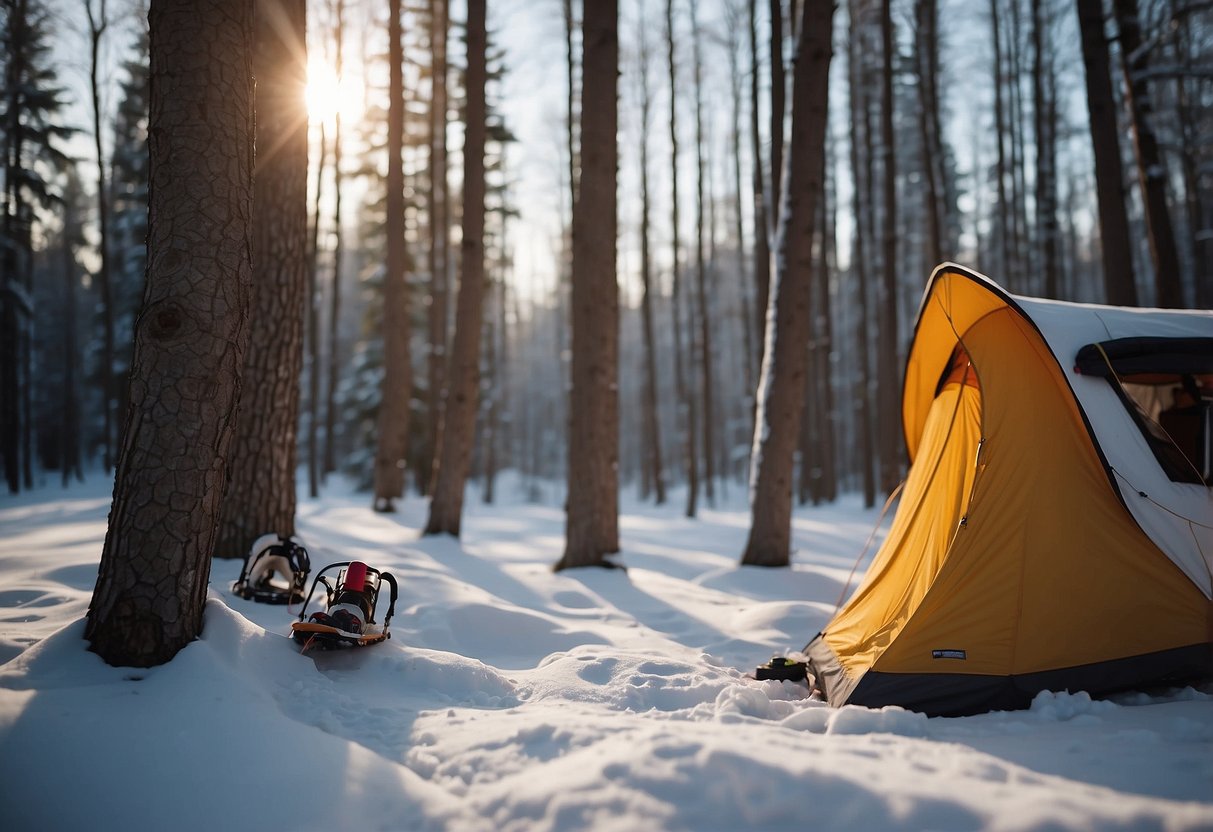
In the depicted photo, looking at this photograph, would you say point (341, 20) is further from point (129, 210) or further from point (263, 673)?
point (263, 673)

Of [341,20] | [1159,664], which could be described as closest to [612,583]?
[1159,664]

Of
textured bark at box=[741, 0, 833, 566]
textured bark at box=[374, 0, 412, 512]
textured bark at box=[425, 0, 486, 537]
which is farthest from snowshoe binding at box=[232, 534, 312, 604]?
textured bark at box=[374, 0, 412, 512]

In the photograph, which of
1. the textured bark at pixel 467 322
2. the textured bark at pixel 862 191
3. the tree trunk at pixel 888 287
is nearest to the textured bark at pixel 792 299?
the textured bark at pixel 467 322

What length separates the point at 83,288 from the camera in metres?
36.8

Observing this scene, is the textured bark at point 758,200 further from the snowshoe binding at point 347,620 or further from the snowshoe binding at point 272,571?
the snowshoe binding at point 347,620

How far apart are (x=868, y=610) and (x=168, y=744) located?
383 cm

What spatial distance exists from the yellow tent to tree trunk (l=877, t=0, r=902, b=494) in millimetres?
8557

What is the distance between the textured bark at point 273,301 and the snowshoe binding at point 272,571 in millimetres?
869

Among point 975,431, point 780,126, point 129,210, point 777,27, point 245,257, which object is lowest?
point 975,431

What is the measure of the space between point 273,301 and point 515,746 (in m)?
4.69

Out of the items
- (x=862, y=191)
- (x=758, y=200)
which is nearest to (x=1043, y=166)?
(x=862, y=191)

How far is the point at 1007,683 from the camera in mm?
3523

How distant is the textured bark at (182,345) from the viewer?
3.14 meters

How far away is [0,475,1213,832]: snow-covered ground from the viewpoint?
2.28 meters
